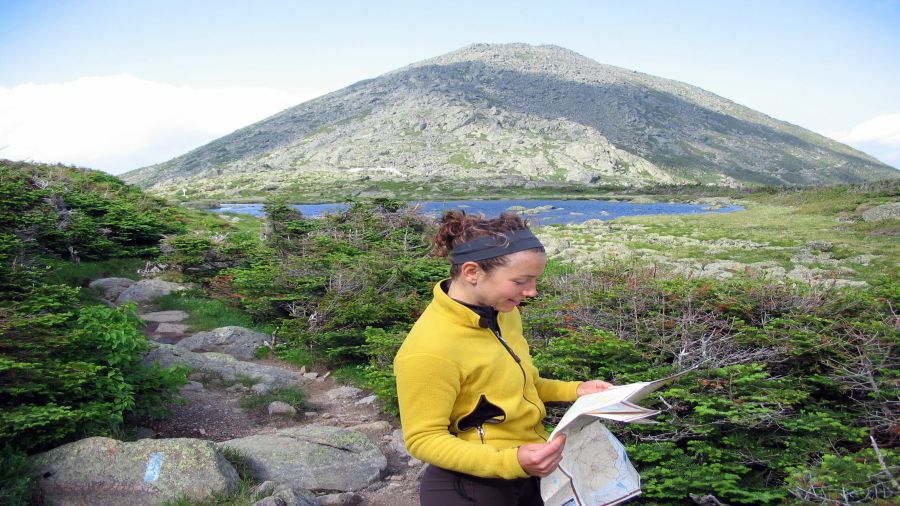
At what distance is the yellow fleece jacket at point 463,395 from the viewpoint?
244 centimetres

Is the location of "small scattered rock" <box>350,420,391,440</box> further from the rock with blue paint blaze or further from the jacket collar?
the jacket collar

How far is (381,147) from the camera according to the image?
610 feet

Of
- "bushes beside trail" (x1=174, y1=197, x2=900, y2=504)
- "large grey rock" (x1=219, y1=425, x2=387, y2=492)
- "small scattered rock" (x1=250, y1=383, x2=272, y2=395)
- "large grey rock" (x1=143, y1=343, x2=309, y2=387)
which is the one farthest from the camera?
"large grey rock" (x1=143, y1=343, x2=309, y2=387)

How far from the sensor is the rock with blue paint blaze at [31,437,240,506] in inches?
169

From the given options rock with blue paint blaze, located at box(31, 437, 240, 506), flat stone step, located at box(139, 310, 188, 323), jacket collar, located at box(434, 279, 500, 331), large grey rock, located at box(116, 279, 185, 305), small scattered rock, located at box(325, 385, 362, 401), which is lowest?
small scattered rock, located at box(325, 385, 362, 401)

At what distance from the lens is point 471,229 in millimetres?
2740

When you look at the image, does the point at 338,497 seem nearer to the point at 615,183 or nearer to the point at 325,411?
the point at 325,411

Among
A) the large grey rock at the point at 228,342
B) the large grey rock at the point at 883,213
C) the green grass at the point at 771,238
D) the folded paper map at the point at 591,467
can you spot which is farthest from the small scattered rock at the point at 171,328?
the large grey rock at the point at 883,213

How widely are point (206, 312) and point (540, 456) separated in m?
12.2

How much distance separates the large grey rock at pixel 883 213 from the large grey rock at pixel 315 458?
44.3 meters

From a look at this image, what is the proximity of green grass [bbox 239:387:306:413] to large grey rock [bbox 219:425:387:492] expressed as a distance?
1694mm

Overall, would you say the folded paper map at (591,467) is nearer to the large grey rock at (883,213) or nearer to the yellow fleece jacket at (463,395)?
the yellow fleece jacket at (463,395)

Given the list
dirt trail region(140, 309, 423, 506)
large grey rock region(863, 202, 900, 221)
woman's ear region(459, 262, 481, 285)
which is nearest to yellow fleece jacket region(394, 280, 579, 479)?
woman's ear region(459, 262, 481, 285)

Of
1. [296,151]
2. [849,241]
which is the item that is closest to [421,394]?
[849,241]
